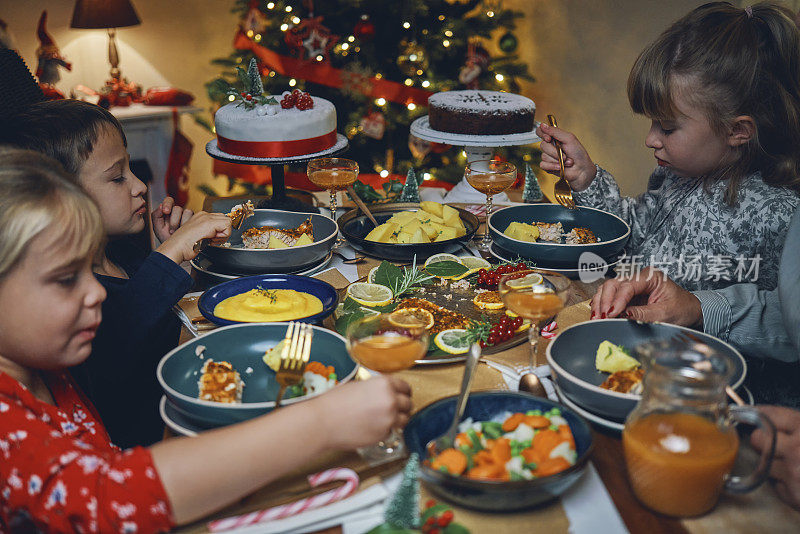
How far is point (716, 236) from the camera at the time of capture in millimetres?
2066

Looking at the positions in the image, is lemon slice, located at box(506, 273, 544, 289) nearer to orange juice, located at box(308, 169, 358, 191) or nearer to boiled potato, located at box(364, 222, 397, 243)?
boiled potato, located at box(364, 222, 397, 243)

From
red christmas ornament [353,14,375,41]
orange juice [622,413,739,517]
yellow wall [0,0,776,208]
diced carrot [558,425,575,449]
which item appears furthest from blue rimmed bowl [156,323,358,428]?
red christmas ornament [353,14,375,41]

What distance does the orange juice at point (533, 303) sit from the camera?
4.60ft

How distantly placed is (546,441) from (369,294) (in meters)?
0.81

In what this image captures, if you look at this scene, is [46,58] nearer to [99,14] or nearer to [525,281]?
[99,14]

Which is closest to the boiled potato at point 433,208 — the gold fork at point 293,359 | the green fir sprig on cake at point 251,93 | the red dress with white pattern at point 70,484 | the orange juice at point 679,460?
the green fir sprig on cake at point 251,93

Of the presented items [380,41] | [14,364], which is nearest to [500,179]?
[14,364]

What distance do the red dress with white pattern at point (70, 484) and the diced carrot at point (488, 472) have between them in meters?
0.45

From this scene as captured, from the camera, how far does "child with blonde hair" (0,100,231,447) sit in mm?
1709

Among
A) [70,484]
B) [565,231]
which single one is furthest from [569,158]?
[70,484]

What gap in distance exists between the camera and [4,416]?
1.05m

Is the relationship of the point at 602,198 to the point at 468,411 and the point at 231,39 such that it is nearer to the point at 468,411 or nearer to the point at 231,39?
the point at 468,411

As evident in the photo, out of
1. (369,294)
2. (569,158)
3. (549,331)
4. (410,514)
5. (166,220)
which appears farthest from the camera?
(569,158)

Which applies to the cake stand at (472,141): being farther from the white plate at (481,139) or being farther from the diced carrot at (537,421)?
the diced carrot at (537,421)
